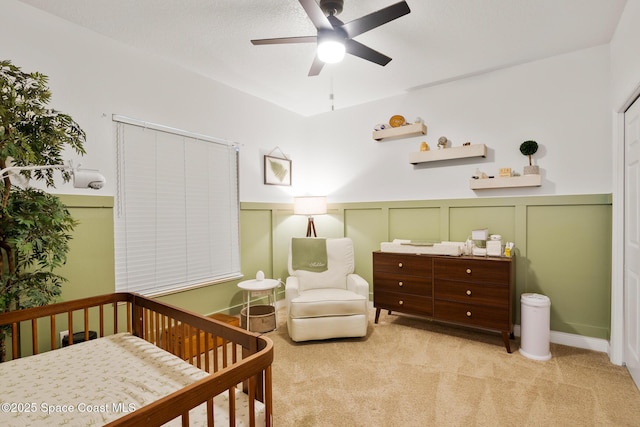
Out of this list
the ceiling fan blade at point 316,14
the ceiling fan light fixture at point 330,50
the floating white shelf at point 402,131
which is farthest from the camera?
the floating white shelf at point 402,131

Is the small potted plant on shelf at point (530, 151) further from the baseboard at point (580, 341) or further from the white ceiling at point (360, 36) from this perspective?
the baseboard at point (580, 341)

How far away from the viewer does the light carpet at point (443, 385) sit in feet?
6.11

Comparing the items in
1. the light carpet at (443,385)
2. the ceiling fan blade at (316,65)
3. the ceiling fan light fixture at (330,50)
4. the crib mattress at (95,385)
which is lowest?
the light carpet at (443,385)

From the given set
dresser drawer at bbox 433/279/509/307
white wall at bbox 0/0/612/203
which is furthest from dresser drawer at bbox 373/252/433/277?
white wall at bbox 0/0/612/203

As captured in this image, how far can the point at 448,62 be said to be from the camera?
2.96 m

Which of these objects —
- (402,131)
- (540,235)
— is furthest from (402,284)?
(402,131)

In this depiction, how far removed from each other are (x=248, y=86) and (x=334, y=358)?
2899 mm

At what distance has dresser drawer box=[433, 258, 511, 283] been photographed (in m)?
2.69

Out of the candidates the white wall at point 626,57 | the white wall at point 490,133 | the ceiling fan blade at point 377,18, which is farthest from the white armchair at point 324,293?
the white wall at point 626,57

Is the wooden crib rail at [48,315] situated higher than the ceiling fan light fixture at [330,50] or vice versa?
the ceiling fan light fixture at [330,50]

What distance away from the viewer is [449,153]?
332 centimetres

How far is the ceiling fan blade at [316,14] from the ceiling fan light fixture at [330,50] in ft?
0.27

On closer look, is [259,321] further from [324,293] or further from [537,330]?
[537,330]

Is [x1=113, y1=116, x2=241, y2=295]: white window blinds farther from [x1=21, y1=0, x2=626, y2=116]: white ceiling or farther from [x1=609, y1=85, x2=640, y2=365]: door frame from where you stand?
[x1=609, y1=85, x2=640, y2=365]: door frame
